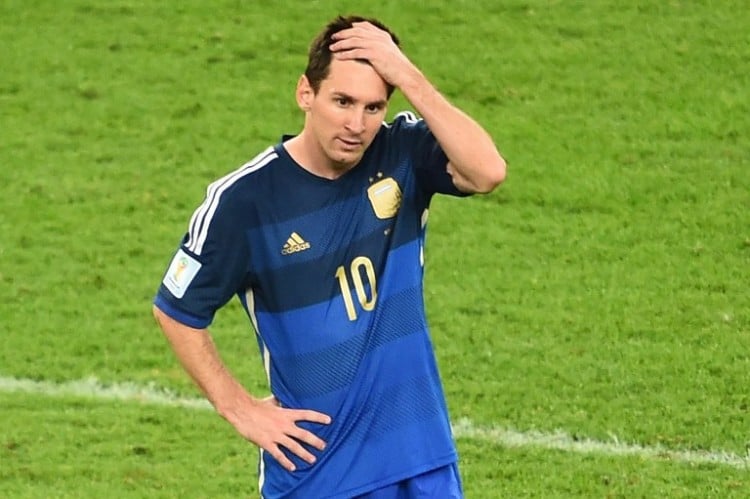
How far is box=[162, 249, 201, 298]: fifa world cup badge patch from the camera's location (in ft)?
13.9

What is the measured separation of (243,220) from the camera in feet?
13.9

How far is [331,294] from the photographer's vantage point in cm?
430

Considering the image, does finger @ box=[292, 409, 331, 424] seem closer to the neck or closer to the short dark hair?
the neck

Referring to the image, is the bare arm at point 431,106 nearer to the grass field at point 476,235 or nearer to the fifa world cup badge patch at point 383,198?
the fifa world cup badge patch at point 383,198

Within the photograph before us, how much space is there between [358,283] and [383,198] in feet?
0.79

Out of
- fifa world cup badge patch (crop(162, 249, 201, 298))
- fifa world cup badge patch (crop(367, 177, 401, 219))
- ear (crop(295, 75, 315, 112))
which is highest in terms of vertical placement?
ear (crop(295, 75, 315, 112))

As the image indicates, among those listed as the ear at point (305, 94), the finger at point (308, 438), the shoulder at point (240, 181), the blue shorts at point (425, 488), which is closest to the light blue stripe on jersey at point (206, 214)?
the shoulder at point (240, 181)

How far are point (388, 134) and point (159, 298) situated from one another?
0.77 m

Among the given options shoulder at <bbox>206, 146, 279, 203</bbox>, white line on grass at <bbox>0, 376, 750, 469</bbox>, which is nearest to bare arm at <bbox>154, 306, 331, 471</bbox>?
shoulder at <bbox>206, 146, 279, 203</bbox>

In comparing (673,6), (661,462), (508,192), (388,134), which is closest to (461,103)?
(508,192)

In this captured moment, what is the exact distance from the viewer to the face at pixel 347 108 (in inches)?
162

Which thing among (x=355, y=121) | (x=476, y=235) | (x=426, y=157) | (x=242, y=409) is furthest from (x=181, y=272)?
(x=476, y=235)

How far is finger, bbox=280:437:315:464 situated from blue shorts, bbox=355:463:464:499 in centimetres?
18

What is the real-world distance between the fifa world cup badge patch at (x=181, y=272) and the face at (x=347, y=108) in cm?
46
